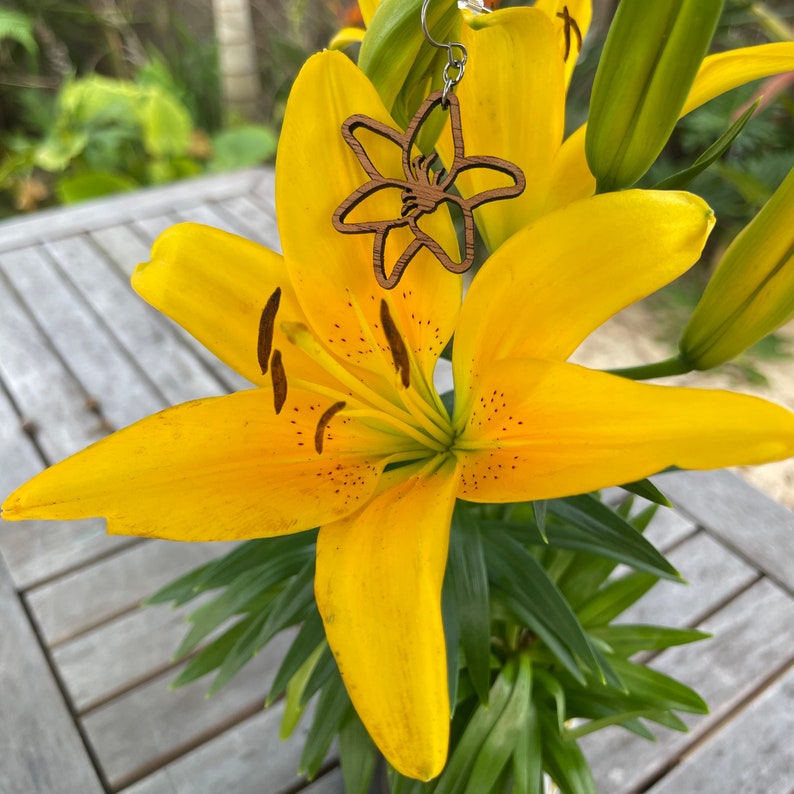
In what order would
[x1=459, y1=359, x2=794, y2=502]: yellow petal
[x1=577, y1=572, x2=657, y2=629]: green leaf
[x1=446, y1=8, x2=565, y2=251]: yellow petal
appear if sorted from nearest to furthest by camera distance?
[x1=459, y1=359, x2=794, y2=502]: yellow petal < [x1=446, y1=8, x2=565, y2=251]: yellow petal < [x1=577, y1=572, x2=657, y2=629]: green leaf

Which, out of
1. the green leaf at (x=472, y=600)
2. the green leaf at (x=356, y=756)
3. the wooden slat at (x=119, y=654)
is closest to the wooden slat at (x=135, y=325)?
the wooden slat at (x=119, y=654)

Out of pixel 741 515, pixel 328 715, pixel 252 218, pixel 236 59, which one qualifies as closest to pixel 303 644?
pixel 328 715

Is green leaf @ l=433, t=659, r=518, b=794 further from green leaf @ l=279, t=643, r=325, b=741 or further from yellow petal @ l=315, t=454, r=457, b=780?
yellow petal @ l=315, t=454, r=457, b=780

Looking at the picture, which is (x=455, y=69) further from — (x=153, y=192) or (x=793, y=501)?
(x=793, y=501)

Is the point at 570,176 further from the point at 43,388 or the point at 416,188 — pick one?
the point at 43,388

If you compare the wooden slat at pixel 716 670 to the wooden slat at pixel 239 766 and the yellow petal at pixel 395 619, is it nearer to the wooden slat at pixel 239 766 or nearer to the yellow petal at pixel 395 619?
the wooden slat at pixel 239 766

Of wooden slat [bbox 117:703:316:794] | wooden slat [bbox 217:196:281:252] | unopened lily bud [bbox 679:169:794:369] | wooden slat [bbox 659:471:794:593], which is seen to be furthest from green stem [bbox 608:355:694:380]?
wooden slat [bbox 217:196:281:252]

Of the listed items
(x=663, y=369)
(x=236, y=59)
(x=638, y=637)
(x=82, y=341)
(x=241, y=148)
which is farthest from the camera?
(x=236, y=59)
